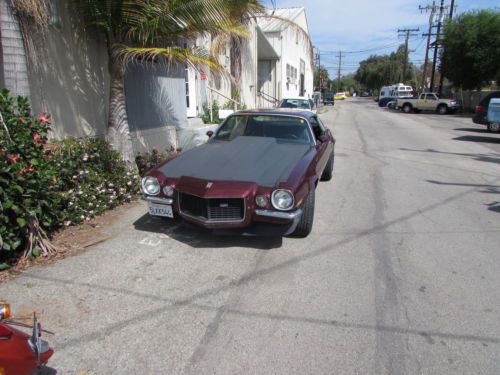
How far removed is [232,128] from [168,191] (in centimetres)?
223

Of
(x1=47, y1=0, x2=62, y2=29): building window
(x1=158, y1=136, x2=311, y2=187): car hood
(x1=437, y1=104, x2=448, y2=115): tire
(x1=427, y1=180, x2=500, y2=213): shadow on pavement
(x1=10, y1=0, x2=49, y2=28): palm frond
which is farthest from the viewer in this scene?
(x1=437, y1=104, x2=448, y2=115): tire

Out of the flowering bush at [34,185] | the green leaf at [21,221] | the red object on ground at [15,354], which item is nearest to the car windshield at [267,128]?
the flowering bush at [34,185]

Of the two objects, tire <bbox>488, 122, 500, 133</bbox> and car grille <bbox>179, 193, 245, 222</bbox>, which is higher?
A: car grille <bbox>179, 193, 245, 222</bbox>

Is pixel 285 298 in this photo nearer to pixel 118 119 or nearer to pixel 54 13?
pixel 118 119

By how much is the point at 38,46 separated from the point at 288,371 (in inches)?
209

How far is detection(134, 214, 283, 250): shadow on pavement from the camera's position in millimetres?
4344

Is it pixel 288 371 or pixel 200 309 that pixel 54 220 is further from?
pixel 288 371

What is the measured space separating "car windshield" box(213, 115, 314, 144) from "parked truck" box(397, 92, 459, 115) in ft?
97.0

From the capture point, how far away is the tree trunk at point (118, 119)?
19.8 ft

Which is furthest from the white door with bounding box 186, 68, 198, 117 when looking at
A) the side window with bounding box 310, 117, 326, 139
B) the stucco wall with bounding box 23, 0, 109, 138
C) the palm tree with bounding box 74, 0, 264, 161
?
the side window with bounding box 310, 117, 326, 139

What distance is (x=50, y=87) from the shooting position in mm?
5617

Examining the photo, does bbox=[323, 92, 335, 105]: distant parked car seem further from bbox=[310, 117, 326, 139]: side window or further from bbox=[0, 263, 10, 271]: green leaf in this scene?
bbox=[0, 263, 10, 271]: green leaf

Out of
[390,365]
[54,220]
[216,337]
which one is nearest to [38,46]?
[54,220]

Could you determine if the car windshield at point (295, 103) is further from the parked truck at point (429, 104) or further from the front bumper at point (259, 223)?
the parked truck at point (429, 104)
